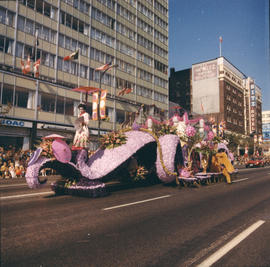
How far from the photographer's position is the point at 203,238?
4250 millimetres

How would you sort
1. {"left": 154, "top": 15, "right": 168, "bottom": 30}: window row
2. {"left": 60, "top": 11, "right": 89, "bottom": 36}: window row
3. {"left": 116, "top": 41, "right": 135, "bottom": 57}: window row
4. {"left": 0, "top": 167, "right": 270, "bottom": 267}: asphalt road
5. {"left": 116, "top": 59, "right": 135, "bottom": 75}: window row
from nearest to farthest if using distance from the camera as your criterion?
{"left": 0, "top": 167, "right": 270, "bottom": 267}: asphalt road, {"left": 60, "top": 11, "right": 89, "bottom": 36}: window row, {"left": 116, "top": 59, "right": 135, "bottom": 75}: window row, {"left": 116, "top": 41, "right": 135, "bottom": 57}: window row, {"left": 154, "top": 15, "right": 168, "bottom": 30}: window row

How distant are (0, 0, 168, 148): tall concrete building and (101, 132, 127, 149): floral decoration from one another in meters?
13.9

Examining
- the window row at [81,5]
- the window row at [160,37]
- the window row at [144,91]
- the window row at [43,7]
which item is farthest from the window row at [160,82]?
the window row at [43,7]

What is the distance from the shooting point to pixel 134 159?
10.1m

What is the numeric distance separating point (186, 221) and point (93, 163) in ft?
11.9

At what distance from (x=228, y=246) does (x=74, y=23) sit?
3358 centimetres

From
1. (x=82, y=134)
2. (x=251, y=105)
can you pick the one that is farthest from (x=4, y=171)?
(x=251, y=105)

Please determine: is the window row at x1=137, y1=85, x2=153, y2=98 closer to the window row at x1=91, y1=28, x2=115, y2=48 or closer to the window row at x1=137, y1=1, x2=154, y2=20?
the window row at x1=91, y1=28, x2=115, y2=48

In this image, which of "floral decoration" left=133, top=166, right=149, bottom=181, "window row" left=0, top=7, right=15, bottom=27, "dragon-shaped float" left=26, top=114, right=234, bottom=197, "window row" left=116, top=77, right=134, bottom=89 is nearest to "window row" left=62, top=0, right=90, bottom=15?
"window row" left=0, top=7, right=15, bottom=27

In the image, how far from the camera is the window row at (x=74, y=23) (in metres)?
30.8

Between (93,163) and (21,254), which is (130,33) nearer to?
(93,163)

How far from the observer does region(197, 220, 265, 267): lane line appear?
3338 mm

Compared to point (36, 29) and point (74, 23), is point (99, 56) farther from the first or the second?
point (36, 29)

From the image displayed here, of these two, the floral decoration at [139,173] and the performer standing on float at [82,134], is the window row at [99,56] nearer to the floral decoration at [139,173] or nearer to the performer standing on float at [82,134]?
the floral decoration at [139,173]
